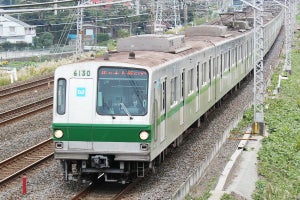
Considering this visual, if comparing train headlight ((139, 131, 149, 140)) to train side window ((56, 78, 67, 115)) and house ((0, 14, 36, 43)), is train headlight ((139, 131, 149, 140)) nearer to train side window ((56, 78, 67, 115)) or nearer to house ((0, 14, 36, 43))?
train side window ((56, 78, 67, 115))

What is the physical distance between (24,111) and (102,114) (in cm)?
904

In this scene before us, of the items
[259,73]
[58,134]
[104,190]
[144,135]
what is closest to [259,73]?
[259,73]

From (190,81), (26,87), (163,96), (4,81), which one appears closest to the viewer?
(163,96)

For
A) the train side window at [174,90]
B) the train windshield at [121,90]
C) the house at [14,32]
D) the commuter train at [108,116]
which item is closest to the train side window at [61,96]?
the commuter train at [108,116]

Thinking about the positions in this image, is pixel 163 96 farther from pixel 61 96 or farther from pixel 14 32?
pixel 14 32

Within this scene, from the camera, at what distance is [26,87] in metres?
23.5

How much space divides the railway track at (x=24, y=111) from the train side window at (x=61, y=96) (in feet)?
21.4

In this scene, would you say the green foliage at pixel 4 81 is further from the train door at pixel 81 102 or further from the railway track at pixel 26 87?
the train door at pixel 81 102

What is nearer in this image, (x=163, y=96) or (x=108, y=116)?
(x=108, y=116)

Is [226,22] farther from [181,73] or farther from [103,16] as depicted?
[103,16]

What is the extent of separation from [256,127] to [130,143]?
590cm

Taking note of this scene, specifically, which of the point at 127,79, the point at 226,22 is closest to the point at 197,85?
the point at 127,79

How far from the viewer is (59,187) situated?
1073cm

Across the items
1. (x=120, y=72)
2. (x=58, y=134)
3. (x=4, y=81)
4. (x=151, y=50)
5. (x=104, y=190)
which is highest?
(x=151, y=50)
